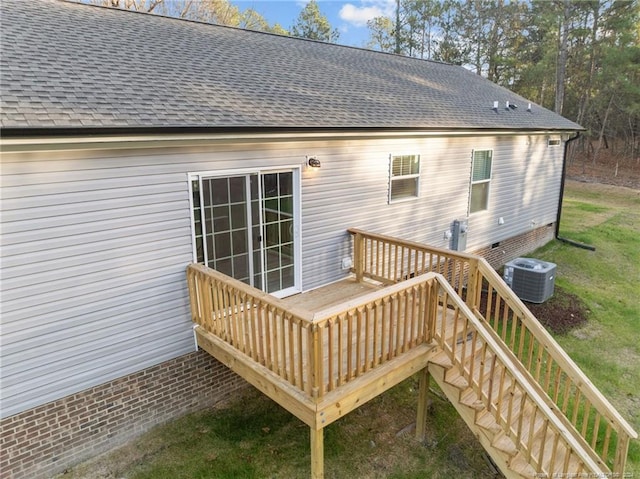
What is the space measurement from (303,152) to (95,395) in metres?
3.96

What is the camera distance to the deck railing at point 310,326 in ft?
12.8

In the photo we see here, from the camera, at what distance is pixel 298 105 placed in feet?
20.8

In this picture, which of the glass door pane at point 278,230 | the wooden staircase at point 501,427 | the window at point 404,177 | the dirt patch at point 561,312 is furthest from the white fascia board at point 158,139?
the dirt patch at point 561,312

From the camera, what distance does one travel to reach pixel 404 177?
7.96m

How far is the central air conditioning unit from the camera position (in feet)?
29.2

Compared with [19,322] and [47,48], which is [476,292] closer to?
[19,322]

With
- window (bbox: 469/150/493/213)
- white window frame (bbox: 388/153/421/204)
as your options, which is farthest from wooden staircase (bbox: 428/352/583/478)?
window (bbox: 469/150/493/213)

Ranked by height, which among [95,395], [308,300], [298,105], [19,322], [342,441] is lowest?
[342,441]

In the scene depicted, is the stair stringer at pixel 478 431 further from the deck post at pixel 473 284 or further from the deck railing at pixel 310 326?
the deck post at pixel 473 284

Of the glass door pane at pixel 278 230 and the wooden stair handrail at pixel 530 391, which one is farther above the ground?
the glass door pane at pixel 278 230

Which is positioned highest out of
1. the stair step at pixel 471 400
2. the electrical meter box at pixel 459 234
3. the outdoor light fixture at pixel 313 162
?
the outdoor light fixture at pixel 313 162

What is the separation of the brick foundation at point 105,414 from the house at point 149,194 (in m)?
0.02

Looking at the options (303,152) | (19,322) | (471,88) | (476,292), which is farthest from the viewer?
(471,88)

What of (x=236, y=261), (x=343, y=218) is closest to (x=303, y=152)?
(x=343, y=218)
